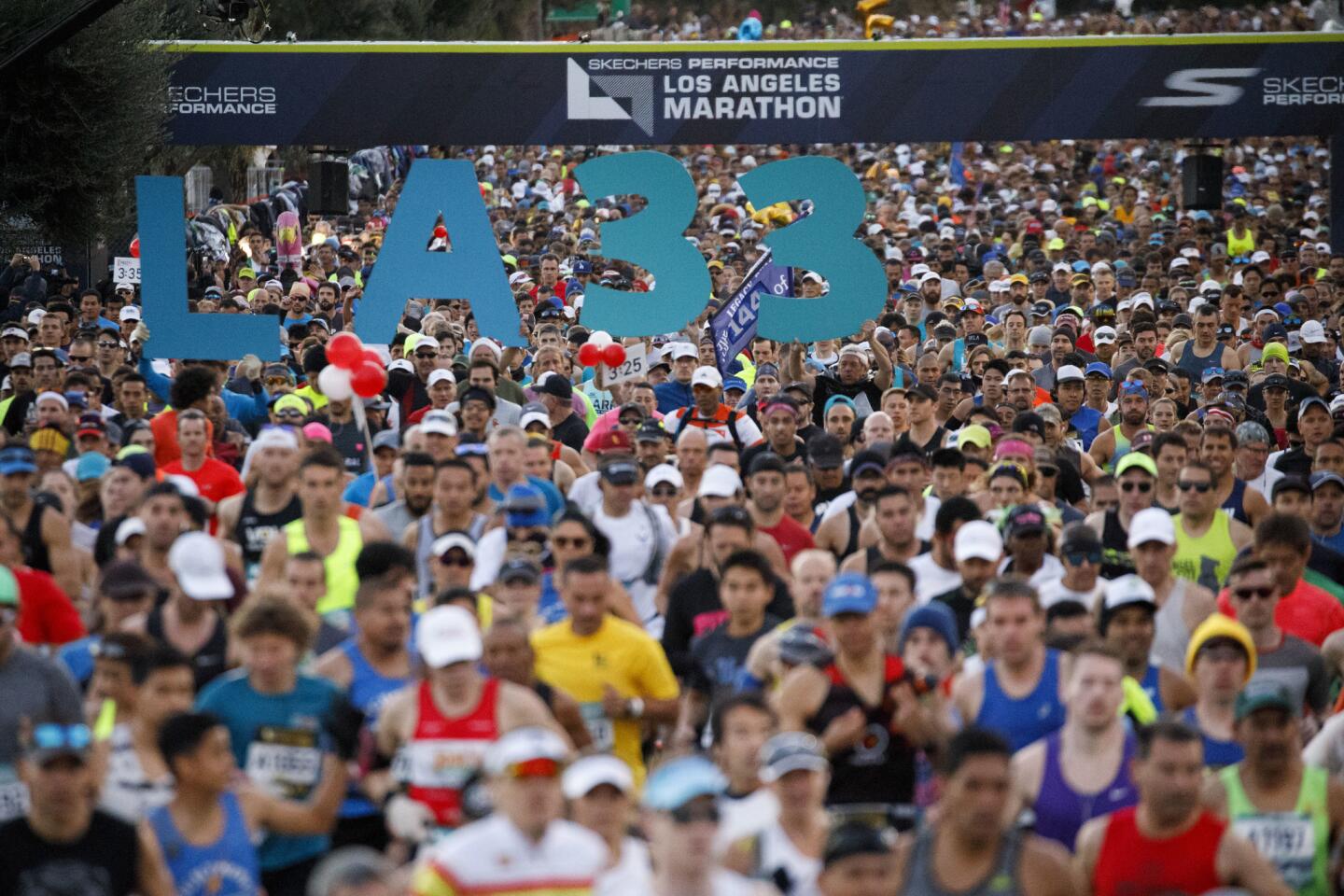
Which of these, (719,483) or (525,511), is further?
(719,483)

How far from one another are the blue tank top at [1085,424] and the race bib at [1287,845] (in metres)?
8.66

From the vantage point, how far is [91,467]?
11.4 meters

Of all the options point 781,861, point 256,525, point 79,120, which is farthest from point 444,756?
point 79,120

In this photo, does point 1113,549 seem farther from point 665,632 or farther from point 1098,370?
point 1098,370

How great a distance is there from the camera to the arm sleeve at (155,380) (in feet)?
53.2

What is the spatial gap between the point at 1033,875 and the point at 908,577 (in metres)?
2.65

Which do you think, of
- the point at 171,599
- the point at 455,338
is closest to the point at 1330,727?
the point at 171,599

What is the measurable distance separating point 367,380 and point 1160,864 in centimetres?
734

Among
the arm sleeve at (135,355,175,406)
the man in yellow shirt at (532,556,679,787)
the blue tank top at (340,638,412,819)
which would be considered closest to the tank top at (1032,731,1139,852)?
the man in yellow shirt at (532,556,679,787)

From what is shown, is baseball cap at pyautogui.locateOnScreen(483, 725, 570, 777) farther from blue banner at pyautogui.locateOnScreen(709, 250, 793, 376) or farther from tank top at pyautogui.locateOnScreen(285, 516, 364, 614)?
blue banner at pyautogui.locateOnScreen(709, 250, 793, 376)

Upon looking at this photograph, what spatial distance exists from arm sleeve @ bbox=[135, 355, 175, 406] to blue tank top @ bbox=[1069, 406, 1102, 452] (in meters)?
6.89

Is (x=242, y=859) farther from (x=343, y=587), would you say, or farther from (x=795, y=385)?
(x=795, y=385)

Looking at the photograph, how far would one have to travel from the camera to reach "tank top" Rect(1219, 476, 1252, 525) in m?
11.7

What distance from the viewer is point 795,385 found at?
1438cm
